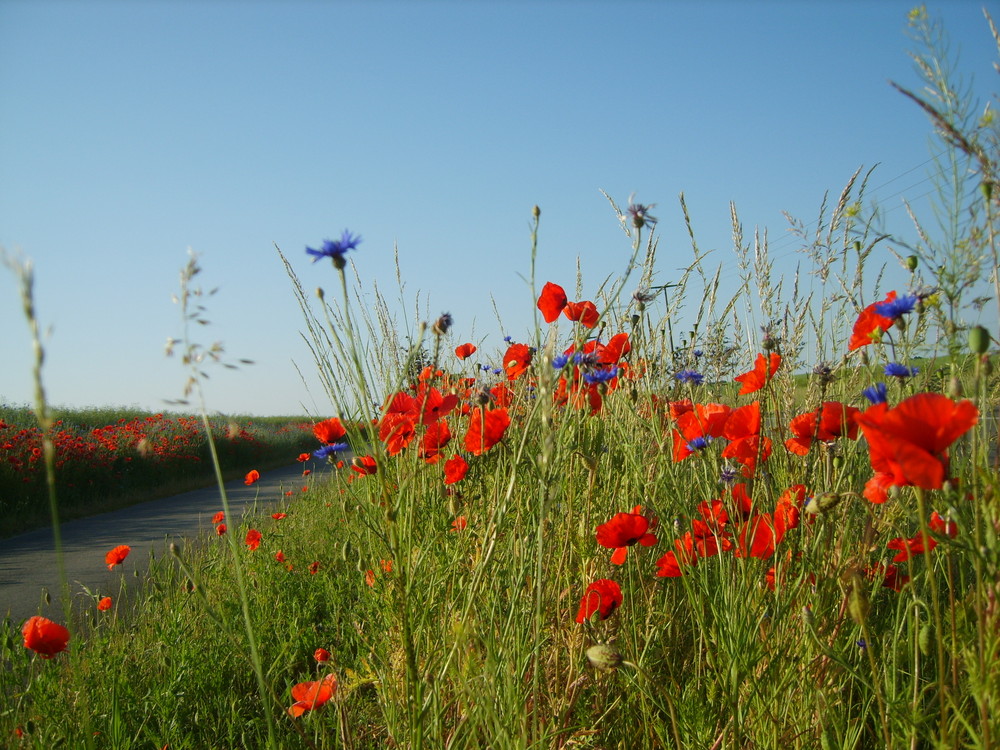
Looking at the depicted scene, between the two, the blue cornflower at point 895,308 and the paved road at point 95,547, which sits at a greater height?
the blue cornflower at point 895,308

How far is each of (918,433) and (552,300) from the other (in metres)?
1.09

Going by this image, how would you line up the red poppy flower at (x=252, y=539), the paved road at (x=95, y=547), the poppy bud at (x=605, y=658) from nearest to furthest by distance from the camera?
the poppy bud at (x=605, y=658) → the red poppy flower at (x=252, y=539) → the paved road at (x=95, y=547)

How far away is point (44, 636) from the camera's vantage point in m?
1.55

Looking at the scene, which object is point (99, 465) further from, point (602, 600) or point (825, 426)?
point (825, 426)

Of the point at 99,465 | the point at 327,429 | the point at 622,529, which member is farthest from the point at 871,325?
the point at 99,465

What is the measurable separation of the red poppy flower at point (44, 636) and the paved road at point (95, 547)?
1.97ft

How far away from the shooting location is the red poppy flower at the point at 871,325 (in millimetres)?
1273

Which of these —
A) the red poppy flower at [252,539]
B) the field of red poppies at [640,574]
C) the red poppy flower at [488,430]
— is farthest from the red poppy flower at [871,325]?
the red poppy flower at [252,539]

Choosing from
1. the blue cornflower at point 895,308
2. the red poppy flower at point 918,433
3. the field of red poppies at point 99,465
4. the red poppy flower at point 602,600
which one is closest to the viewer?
the red poppy flower at point 918,433

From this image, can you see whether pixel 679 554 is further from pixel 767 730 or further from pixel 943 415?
pixel 943 415

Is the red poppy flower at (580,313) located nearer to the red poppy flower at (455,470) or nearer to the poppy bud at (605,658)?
the red poppy flower at (455,470)

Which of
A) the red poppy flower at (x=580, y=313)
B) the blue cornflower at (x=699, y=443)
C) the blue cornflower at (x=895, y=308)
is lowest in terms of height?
the blue cornflower at (x=699, y=443)

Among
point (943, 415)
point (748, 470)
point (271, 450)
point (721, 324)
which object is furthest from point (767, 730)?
point (271, 450)

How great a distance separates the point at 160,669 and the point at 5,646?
462 millimetres
